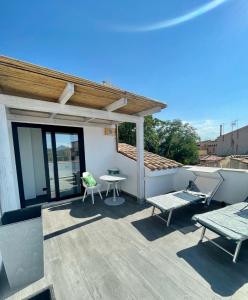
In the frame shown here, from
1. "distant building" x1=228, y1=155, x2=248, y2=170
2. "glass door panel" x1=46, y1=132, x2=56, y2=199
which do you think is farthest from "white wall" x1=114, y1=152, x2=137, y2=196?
"distant building" x1=228, y1=155, x2=248, y2=170

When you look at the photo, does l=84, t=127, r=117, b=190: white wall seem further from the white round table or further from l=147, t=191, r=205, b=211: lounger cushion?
l=147, t=191, r=205, b=211: lounger cushion

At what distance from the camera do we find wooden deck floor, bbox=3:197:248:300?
1666mm

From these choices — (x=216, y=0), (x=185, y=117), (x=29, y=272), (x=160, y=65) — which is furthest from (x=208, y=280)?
(x=185, y=117)

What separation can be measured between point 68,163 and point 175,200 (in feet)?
11.5

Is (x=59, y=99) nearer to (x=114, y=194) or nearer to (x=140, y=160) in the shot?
(x=140, y=160)

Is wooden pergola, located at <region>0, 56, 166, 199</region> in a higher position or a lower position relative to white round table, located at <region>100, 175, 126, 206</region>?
higher

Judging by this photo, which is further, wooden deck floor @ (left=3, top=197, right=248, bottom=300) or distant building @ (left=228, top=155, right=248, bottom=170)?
distant building @ (left=228, top=155, right=248, bottom=170)

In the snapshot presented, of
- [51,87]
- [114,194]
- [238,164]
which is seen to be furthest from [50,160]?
[238,164]

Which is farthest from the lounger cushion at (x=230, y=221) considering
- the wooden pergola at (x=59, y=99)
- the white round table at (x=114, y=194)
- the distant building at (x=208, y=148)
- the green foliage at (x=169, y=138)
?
the distant building at (x=208, y=148)

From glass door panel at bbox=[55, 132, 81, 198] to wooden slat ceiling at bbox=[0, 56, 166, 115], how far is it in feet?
5.43

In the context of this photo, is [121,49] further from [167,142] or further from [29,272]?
[167,142]

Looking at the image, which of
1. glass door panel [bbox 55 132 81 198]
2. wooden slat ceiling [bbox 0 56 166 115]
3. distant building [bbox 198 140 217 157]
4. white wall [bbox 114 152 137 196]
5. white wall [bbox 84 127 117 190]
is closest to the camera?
wooden slat ceiling [bbox 0 56 166 115]

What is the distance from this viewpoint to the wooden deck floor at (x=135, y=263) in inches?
65.6

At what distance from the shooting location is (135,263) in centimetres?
208
